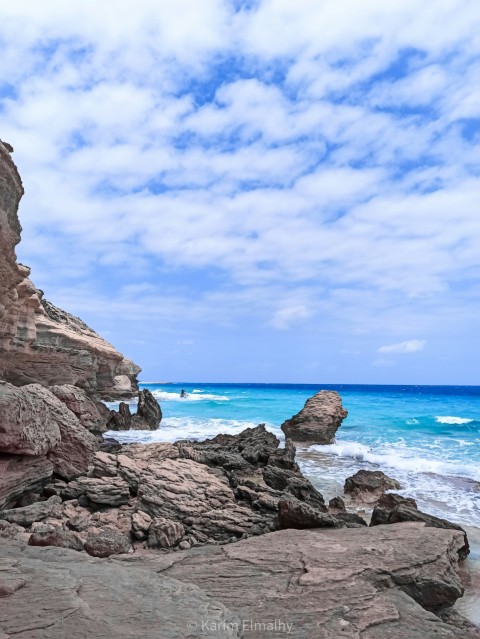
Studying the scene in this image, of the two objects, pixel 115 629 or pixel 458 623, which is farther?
pixel 458 623

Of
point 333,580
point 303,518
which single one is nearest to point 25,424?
point 303,518

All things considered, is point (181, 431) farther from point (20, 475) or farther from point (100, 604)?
point (100, 604)

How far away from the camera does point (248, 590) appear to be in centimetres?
495

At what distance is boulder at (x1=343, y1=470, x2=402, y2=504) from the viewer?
12508mm

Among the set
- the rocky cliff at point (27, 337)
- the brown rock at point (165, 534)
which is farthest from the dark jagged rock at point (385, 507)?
the rocky cliff at point (27, 337)

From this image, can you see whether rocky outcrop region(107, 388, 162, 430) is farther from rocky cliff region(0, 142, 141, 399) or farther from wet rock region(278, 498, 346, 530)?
wet rock region(278, 498, 346, 530)

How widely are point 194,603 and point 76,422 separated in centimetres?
724

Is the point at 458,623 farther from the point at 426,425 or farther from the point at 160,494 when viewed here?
the point at 426,425

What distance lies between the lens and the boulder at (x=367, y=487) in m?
12.5

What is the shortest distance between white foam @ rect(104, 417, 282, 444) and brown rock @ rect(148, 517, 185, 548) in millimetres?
13371

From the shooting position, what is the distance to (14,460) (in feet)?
28.0

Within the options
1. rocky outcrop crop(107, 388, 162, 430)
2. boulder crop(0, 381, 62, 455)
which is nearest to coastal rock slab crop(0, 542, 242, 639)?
boulder crop(0, 381, 62, 455)

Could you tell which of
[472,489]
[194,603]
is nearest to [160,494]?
[194,603]

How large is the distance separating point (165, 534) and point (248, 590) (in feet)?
10.1
